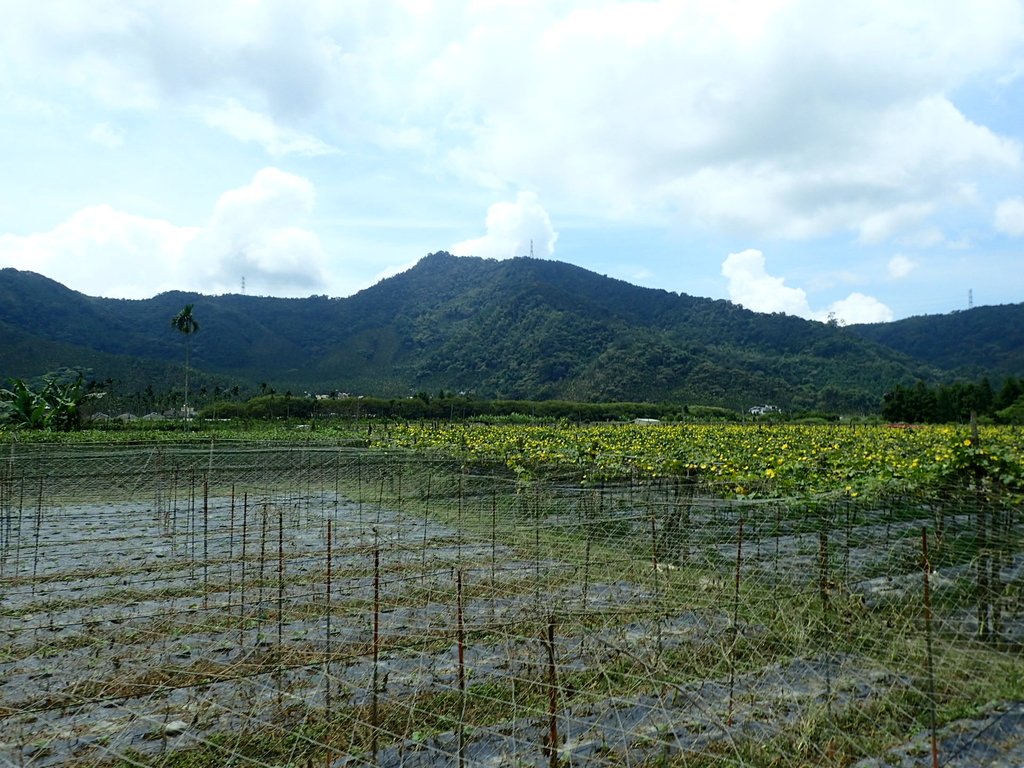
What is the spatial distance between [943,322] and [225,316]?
399 ft

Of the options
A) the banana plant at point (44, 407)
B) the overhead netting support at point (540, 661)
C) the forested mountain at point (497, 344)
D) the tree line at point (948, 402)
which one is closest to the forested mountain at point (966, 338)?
the forested mountain at point (497, 344)

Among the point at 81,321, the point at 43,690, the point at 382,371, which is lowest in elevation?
the point at 43,690

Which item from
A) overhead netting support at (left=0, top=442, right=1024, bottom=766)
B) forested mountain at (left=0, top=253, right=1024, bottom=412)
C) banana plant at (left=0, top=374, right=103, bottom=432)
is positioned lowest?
overhead netting support at (left=0, top=442, right=1024, bottom=766)

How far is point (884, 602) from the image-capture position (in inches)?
264

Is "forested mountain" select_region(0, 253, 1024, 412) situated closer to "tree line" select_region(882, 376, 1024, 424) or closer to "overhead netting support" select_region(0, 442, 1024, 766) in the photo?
"tree line" select_region(882, 376, 1024, 424)

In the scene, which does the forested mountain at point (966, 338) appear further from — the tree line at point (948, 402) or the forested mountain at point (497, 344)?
the tree line at point (948, 402)

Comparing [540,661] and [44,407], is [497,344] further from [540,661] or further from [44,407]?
[540,661]

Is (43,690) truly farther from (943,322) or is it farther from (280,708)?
(943,322)

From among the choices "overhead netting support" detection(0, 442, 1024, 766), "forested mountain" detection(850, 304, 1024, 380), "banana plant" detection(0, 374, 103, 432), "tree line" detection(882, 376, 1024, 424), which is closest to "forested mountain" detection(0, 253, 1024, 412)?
"forested mountain" detection(850, 304, 1024, 380)

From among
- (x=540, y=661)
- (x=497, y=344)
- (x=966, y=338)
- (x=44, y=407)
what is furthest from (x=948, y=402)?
(x=966, y=338)

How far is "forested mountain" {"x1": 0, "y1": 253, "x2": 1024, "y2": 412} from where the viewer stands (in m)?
70.8

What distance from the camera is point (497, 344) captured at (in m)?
97.6

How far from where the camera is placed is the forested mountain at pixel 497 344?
70.8m

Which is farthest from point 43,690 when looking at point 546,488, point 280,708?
point 546,488
